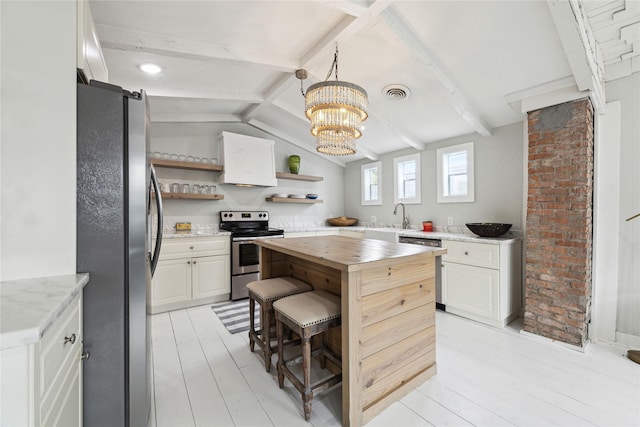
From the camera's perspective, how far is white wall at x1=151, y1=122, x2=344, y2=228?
3.81 meters

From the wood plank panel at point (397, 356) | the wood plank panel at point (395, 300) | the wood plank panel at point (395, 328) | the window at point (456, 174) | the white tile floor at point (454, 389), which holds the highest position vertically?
the window at point (456, 174)

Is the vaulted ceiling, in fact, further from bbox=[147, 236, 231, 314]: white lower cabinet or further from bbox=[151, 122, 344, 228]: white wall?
bbox=[147, 236, 231, 314]: white lower cabinet

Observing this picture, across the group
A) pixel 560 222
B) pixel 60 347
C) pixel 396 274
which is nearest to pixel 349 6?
pixel 396 274

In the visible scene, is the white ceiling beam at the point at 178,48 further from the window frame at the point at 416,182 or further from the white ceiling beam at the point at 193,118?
the window frame at the point at 416,182

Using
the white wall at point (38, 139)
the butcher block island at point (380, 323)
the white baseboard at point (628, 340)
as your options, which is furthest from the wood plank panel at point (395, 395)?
the white baseboard at point (628, 340)

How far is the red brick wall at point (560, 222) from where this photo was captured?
229 cm

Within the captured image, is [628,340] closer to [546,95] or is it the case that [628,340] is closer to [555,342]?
[555,342]

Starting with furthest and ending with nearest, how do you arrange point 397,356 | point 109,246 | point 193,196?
point 193,196 → point 397,356 → point 109,246

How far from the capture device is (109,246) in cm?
118

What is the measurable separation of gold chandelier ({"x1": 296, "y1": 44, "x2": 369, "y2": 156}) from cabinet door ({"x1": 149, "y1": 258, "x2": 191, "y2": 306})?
235cm

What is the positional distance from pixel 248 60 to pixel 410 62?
60.5 inches

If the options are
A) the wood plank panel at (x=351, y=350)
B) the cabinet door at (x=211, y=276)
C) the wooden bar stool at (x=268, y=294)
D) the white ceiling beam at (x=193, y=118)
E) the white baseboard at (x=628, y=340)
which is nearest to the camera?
the wood plank panel at (x=351, y=350)

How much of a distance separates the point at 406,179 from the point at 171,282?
3712 mm

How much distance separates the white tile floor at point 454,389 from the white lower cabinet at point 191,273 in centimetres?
75
